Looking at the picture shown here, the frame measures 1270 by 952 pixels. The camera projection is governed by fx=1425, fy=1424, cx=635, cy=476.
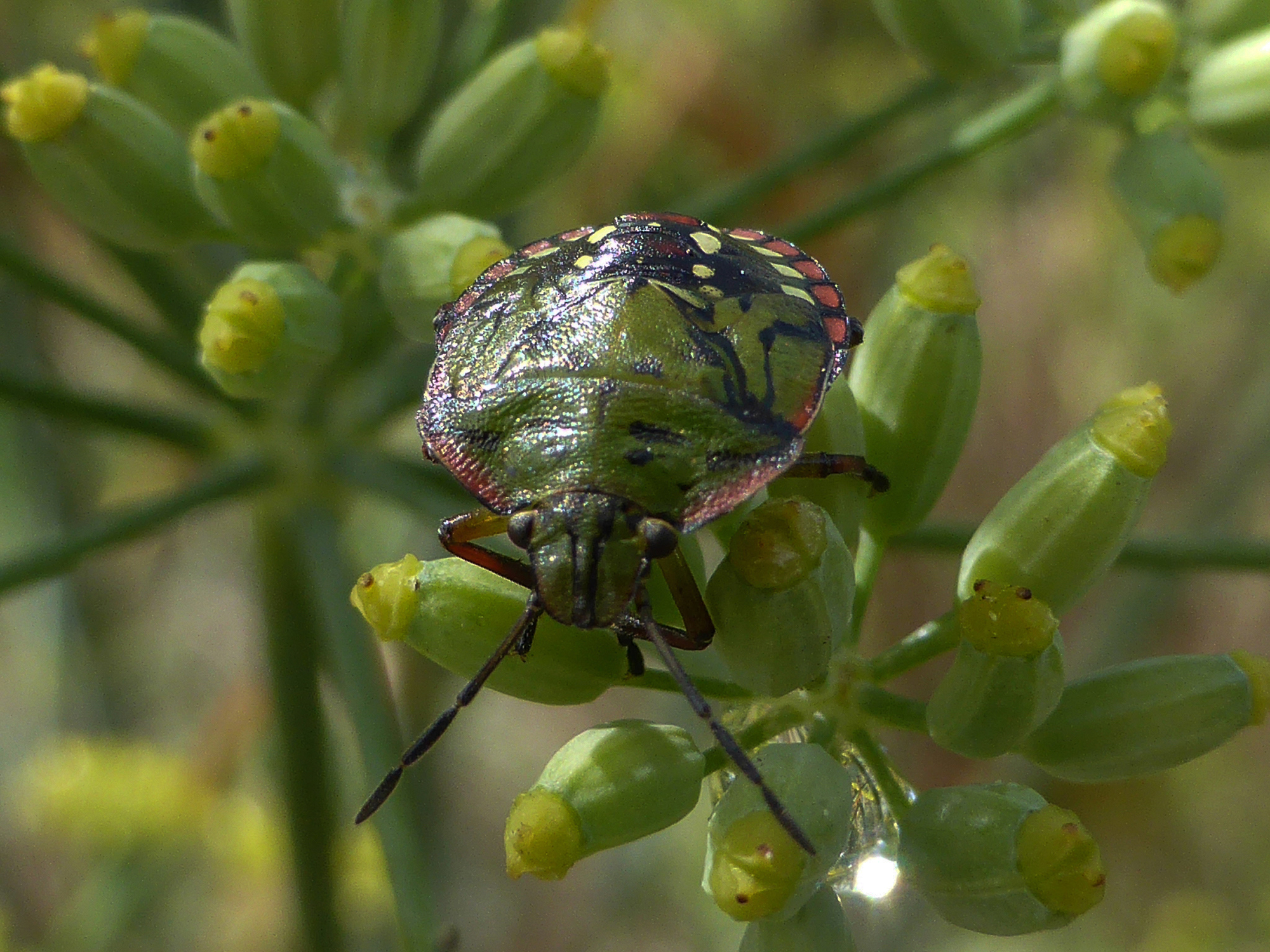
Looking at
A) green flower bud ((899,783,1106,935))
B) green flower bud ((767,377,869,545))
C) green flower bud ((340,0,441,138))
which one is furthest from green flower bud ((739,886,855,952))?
green flower bud ((340,0,441,138))

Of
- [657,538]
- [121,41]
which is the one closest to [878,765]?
[657,538]

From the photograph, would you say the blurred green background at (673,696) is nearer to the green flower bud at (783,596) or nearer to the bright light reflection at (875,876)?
the bright light reflection at (875,876)

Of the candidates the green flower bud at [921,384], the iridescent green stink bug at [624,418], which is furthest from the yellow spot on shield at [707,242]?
the green flower bud at [921,384]

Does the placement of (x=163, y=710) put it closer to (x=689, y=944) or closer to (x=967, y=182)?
(x=689, y=944)

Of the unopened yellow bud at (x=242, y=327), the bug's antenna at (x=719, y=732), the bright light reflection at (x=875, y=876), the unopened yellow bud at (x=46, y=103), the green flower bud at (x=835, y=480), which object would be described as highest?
the unopened yellow bud at (x=46, y=103)

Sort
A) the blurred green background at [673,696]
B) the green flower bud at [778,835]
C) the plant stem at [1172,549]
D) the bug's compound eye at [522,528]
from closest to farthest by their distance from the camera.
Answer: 1. the green flower bud at [778,835]
2. the bug's compound eye at [522,528]
3. the plant stem at [1172,549]
4. the blurred green background at [673,696]

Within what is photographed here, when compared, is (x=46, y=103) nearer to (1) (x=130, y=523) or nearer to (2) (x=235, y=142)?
(2) (x=235, y=142)

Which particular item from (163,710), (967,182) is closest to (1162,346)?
(967,182)
